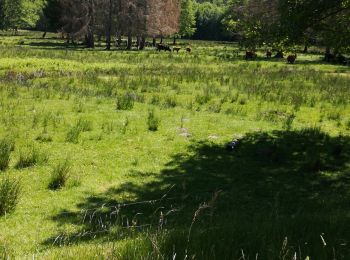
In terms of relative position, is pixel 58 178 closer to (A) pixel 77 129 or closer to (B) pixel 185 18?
(A) pixel 77 129

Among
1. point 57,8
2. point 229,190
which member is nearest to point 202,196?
point 229,190

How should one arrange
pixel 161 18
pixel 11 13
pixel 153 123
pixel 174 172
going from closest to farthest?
pixel 174 172 → pixel 153 123 → pixel 161 18 → pixel 11 13

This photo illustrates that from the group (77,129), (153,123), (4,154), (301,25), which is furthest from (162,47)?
(4,154)

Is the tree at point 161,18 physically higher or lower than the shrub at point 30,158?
higher

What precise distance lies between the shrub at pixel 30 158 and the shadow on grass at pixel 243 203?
7.16 feet

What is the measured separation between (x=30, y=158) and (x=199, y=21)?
116570 millimetres

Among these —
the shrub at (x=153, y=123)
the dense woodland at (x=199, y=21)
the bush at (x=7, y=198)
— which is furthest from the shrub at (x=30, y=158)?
the dense woodland at (x=199, y=21)

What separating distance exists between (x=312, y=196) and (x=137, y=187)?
12.3ft

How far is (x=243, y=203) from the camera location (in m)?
8.80

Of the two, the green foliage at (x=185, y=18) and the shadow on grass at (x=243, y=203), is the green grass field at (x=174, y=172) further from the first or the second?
the green foliage at (x=185, y=18)

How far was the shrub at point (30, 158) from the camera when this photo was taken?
10.1 meters

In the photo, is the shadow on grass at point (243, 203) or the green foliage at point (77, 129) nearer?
the shadow on grass at point (243, 203)

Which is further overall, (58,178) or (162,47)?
(162,47)

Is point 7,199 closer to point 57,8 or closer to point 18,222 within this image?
point 18,222
